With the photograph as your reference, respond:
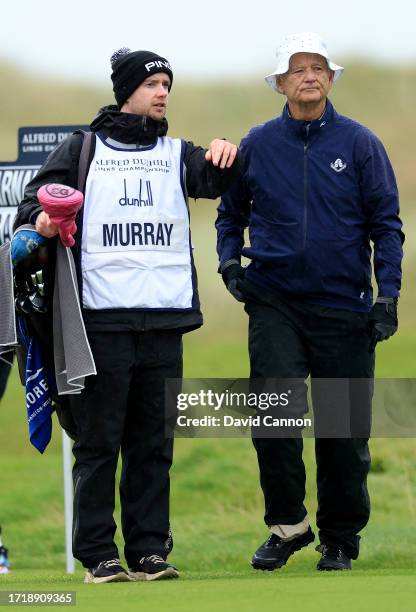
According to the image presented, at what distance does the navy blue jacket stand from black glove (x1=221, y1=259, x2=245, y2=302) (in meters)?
0.08

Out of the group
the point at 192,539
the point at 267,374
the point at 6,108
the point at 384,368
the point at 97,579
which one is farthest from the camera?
the point at 6,108

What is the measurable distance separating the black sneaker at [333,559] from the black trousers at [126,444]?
80 cm

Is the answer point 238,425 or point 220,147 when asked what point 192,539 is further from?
point 220,147

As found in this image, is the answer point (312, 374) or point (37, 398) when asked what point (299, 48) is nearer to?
point (312, 374)

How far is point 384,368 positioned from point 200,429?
18.3 metres

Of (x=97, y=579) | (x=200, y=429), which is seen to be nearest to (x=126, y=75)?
(x=200, y=429)

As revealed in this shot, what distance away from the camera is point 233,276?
7.32 m

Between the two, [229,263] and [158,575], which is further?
[229,263]

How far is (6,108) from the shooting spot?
1778 inches

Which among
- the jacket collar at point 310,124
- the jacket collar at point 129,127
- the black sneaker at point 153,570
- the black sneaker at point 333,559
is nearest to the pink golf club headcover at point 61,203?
the jacket collar at point 129,127

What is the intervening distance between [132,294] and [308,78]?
1.31m

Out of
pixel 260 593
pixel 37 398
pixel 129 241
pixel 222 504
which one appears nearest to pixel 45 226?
pixel 129 241

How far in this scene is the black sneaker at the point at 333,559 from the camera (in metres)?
7.19

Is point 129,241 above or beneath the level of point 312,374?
above
